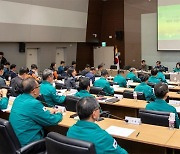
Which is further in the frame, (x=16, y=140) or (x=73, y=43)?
(x=73, y=43)

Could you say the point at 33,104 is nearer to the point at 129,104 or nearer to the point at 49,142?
the point at 49,142

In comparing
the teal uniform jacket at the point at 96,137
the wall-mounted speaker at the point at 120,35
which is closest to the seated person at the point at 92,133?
the teal uniform jacket at the point at 96,137

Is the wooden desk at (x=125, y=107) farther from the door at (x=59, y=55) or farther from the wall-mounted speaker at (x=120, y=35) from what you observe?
the wall-mounted speaker at (x=120, y=35)

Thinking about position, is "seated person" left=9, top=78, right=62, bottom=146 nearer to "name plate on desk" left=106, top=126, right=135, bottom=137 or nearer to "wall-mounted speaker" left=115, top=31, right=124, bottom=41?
"name plate on desk" left=106, top=126, right=135, bottom=137

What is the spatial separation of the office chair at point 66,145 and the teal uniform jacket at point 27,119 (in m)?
1.01

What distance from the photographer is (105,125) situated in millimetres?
3416

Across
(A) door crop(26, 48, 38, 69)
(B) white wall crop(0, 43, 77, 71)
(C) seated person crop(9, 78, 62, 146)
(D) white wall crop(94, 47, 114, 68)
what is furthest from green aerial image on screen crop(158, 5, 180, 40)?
(C) seated person crop(9, 78, 62, 146)

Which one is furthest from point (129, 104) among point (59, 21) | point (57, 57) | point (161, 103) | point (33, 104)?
point (57, 57)

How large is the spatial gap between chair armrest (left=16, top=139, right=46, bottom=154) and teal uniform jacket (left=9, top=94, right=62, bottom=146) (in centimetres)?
17

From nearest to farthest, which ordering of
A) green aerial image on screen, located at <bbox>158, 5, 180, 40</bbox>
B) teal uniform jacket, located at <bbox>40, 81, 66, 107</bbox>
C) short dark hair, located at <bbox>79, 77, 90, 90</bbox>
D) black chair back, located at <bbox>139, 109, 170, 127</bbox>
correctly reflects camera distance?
1. black chair back, located at <bbox>139, 109, 170, 127</bbox>
2. short dark hair, located at <bbox>79, 77, 90, 90</bbox>
3. teal uniform jacket, located at <bbox>40, 81, 66, 107</bbox>
4. green aerial image on screen, located at <bbox>158, 5, 180, 40</bbox>

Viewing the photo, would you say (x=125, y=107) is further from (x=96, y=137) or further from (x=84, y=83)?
(x=96, y=137)

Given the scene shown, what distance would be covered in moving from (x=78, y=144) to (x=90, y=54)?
14701 mm

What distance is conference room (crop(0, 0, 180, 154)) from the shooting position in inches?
115

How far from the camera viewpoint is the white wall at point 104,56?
16.1 m
